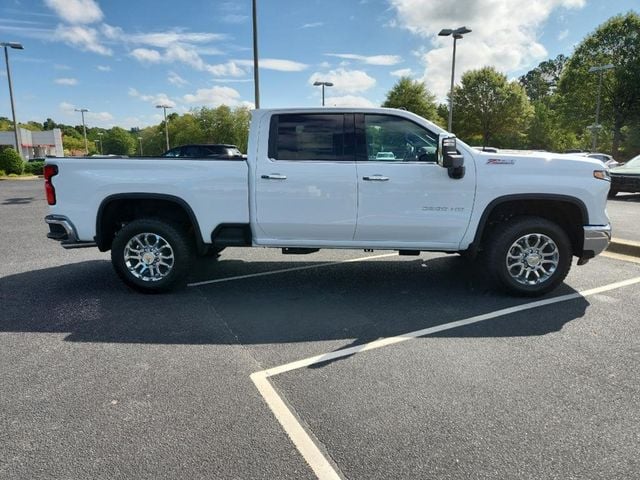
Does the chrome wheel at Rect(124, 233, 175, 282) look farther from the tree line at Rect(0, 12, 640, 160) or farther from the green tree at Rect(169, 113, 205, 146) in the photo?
the green tree at Rect(169, 113, 205, 146)

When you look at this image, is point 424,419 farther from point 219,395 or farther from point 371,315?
point 371,315

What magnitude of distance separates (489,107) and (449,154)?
46.0 m

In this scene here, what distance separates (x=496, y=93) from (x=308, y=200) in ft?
151

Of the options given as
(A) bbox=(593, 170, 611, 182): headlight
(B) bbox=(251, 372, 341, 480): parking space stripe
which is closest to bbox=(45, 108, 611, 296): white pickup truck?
(A) bbox=(593, 170, 611, 182): headlight

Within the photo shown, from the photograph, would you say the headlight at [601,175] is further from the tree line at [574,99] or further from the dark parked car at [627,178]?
the tree line at [574,99]

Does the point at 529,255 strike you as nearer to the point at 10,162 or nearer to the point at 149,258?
the point at 149,258

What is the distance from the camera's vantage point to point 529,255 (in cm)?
506

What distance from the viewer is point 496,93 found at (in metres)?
45.3

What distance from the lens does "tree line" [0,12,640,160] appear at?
126ft

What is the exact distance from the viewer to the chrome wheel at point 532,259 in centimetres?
505

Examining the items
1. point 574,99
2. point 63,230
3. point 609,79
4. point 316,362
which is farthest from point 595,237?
point 574,99

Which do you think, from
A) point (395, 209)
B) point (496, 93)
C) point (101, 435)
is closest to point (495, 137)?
point (496, 93)

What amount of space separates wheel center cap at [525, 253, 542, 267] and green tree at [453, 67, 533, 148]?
4384 centimetres

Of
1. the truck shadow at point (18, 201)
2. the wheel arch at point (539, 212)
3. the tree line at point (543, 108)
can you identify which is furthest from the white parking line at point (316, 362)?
the tree line at point (543, 108)
